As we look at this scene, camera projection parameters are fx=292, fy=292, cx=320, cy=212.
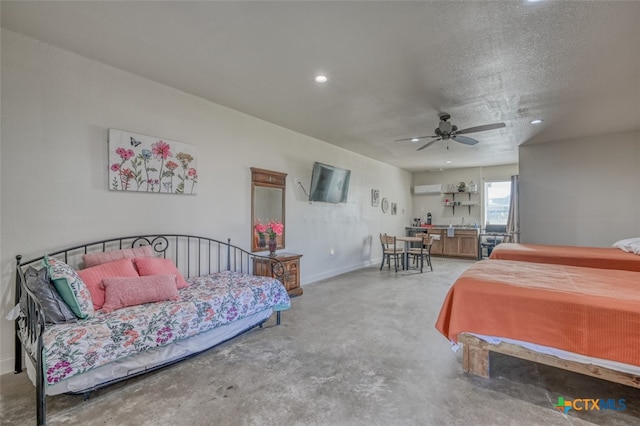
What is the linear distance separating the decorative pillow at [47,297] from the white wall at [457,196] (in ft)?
29.5

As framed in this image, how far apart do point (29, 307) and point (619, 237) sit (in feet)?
24.5

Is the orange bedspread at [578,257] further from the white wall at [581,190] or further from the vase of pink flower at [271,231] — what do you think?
the vase of pink flower at [271,231]

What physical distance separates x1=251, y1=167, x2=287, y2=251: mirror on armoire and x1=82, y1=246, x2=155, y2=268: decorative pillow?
4.91 feet

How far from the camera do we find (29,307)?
192 centimetres

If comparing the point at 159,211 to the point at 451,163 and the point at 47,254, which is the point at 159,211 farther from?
the point at 451,163

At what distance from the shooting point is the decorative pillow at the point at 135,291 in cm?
227

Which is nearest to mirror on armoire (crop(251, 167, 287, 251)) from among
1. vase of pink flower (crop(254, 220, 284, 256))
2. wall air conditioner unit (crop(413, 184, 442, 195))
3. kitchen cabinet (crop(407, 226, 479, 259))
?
vase of pink flower (crop(254, 220, 284, 256))

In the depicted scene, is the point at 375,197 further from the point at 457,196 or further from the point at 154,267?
the point at 154,267

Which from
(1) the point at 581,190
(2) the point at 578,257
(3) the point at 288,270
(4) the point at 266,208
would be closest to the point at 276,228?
(4) the point at 266,208

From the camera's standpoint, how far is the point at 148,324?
211cm

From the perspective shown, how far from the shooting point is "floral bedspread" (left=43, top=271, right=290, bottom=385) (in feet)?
5.78

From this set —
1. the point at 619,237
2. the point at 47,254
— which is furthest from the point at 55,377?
the point at 619,237

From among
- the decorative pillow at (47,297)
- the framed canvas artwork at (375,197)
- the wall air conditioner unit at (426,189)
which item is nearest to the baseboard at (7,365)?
the decorative pillow at (47,297)

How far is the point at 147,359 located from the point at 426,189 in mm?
8551
